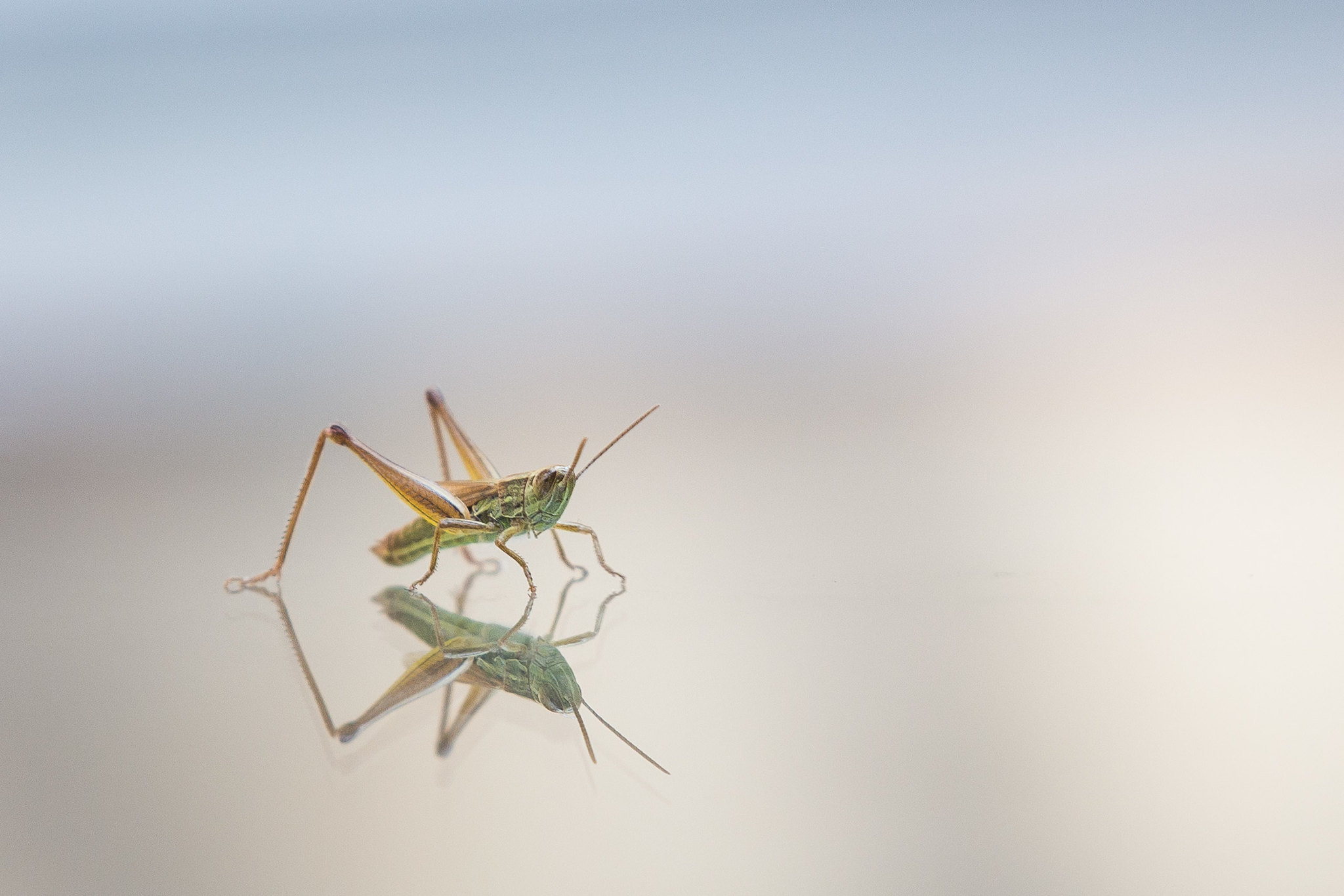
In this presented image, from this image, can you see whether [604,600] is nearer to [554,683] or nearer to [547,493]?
[547,493]

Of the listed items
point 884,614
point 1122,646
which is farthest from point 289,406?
point 1122,646

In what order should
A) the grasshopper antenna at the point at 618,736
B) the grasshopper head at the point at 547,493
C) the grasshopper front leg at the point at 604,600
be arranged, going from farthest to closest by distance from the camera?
the grasshopper head at the point at 547,493 < the grasshopper front leg at the point at 604,600 < the grasshopper antenna at the point at 618,736

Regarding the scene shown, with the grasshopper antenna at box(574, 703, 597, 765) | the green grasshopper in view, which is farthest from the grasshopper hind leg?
the grasshopper antenna at box(574, 703, 597, 765)

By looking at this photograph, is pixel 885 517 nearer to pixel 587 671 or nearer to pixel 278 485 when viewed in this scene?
pixel 587 671

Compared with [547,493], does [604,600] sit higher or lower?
lower

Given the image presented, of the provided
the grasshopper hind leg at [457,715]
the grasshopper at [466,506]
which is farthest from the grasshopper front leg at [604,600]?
the grasshopper hind leg at [457,715]

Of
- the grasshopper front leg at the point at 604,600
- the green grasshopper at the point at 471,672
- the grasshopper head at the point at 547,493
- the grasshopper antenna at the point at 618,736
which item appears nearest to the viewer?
the grasshopper antenna at the point at 618,736

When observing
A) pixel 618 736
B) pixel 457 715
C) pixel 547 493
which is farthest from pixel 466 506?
pixel 618 736

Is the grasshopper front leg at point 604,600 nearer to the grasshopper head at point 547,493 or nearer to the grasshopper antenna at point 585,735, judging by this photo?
the grasshopper head at point 547,493
